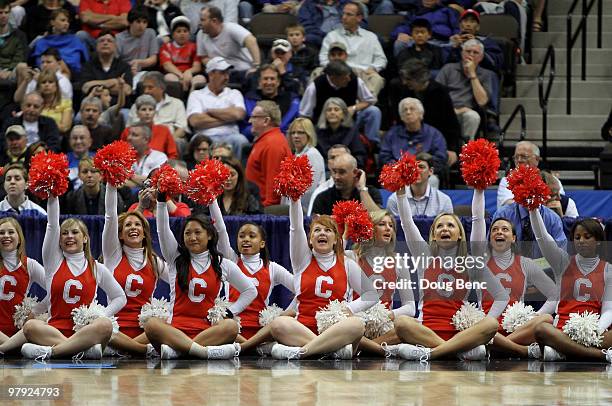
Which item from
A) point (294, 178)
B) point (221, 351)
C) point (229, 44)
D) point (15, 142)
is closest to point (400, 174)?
point (294, 178)

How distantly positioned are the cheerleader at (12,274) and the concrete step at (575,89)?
6.86 metres

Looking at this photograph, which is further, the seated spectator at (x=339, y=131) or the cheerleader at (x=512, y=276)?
the seated spectator at (x=339, y=131)

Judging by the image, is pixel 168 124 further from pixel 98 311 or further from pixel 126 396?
pixel 126 396

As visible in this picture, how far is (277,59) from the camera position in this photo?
14.4 m

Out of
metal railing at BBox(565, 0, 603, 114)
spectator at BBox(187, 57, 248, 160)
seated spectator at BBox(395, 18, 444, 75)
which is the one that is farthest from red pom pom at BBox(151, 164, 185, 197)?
metal railing at BBox(565, 0, 603, 114)

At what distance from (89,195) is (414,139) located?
3098 millimetres

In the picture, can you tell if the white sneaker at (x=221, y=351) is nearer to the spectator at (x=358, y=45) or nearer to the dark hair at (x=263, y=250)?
the dark hair at (x=263, y=250)

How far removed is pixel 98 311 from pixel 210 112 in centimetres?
408

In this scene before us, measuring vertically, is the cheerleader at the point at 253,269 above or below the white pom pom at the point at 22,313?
above

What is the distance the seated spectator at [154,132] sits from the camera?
13.4 m

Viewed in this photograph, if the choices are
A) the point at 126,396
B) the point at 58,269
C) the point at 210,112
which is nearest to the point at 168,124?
the point at 210,112

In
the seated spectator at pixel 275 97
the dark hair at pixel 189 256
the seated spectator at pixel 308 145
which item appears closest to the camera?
the dark hair at pixel 189 256

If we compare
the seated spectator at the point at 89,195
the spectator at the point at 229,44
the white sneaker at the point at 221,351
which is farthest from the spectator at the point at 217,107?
the white sneaker at the point at 221,351

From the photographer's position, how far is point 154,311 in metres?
10.6
